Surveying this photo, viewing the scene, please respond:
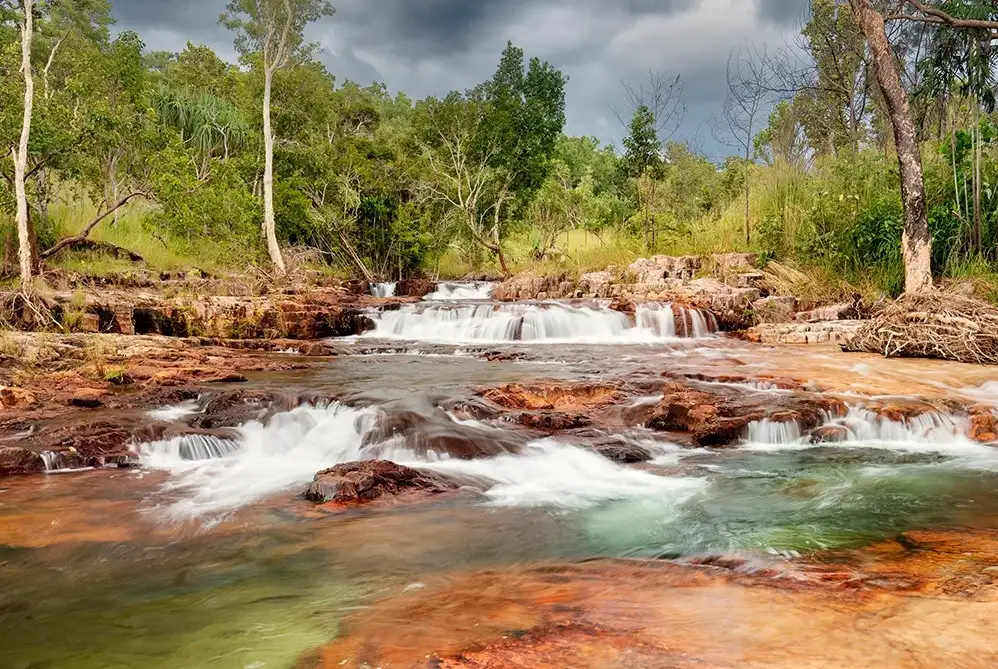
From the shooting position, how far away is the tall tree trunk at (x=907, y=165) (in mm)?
10453

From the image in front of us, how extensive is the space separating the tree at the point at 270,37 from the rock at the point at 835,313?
49.5 feet

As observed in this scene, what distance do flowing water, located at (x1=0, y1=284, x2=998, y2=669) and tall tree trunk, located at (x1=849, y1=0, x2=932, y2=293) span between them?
4.01 meters

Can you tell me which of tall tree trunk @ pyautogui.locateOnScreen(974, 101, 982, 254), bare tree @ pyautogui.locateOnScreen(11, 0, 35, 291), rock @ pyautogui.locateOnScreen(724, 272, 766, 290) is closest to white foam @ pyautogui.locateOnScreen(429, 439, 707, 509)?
tall tree trunk @ pyautogui.locateOnScreen(974, 101, 982, 254)

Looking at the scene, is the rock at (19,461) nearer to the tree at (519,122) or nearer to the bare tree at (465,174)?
the bare tree at (465,174)

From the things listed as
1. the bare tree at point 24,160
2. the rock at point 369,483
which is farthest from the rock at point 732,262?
the bare tree at point 24,160

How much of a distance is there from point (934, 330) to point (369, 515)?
29.0 feet

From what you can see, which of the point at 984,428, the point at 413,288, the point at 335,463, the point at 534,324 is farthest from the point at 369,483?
the point at 413,288

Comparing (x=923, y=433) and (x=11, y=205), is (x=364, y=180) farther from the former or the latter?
(x=923, y=433)

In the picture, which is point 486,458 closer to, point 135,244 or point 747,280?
point 747,280

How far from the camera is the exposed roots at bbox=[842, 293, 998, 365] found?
859 centimetres

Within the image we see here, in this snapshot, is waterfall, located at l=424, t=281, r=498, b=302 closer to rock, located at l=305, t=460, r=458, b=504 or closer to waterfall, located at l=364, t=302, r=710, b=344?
waterfall, located at l=364, t=302, r=710, b=344

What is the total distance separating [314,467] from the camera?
5.28m

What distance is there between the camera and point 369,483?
4.27 m

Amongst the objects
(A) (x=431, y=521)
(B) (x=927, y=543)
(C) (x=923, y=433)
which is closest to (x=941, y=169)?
(C) (x=923, y=433)
